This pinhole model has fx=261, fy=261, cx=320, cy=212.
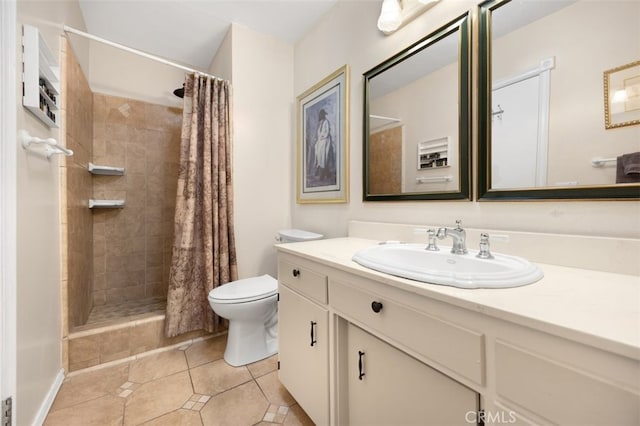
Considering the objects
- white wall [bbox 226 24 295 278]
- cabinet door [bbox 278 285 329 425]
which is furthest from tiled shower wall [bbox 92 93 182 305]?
cabinet door [bbox 278 285 329 425]

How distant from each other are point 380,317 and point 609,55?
41.0 inches

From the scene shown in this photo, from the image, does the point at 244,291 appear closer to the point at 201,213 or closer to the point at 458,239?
the point at 201,213

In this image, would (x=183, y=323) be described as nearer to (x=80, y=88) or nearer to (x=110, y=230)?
(x=110, y=230)

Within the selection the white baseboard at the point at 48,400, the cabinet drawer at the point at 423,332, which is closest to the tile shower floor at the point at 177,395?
the white baseboard at the point at 48,400

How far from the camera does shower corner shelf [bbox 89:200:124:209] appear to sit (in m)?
2.13

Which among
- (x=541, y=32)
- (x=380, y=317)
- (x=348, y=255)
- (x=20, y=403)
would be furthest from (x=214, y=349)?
(x=541, y=32)

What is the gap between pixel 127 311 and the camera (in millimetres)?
2043

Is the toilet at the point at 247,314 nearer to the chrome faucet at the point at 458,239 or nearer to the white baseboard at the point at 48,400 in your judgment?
the white baseboard at the point at 48,400

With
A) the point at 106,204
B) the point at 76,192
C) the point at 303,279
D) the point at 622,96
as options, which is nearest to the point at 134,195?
the point at 106,204

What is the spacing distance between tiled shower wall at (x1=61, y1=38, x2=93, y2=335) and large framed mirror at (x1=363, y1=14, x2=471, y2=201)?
177cm

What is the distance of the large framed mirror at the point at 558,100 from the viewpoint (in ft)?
2.49

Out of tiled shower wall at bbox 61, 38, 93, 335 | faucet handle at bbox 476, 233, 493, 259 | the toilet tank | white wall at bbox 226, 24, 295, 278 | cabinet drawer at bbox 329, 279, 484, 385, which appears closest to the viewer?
cabinet drawer at bbox 329, 279, 484, 385

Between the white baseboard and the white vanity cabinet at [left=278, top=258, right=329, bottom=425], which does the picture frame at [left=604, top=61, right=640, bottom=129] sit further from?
the white baseboard

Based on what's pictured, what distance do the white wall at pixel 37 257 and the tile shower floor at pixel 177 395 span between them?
16 cm
